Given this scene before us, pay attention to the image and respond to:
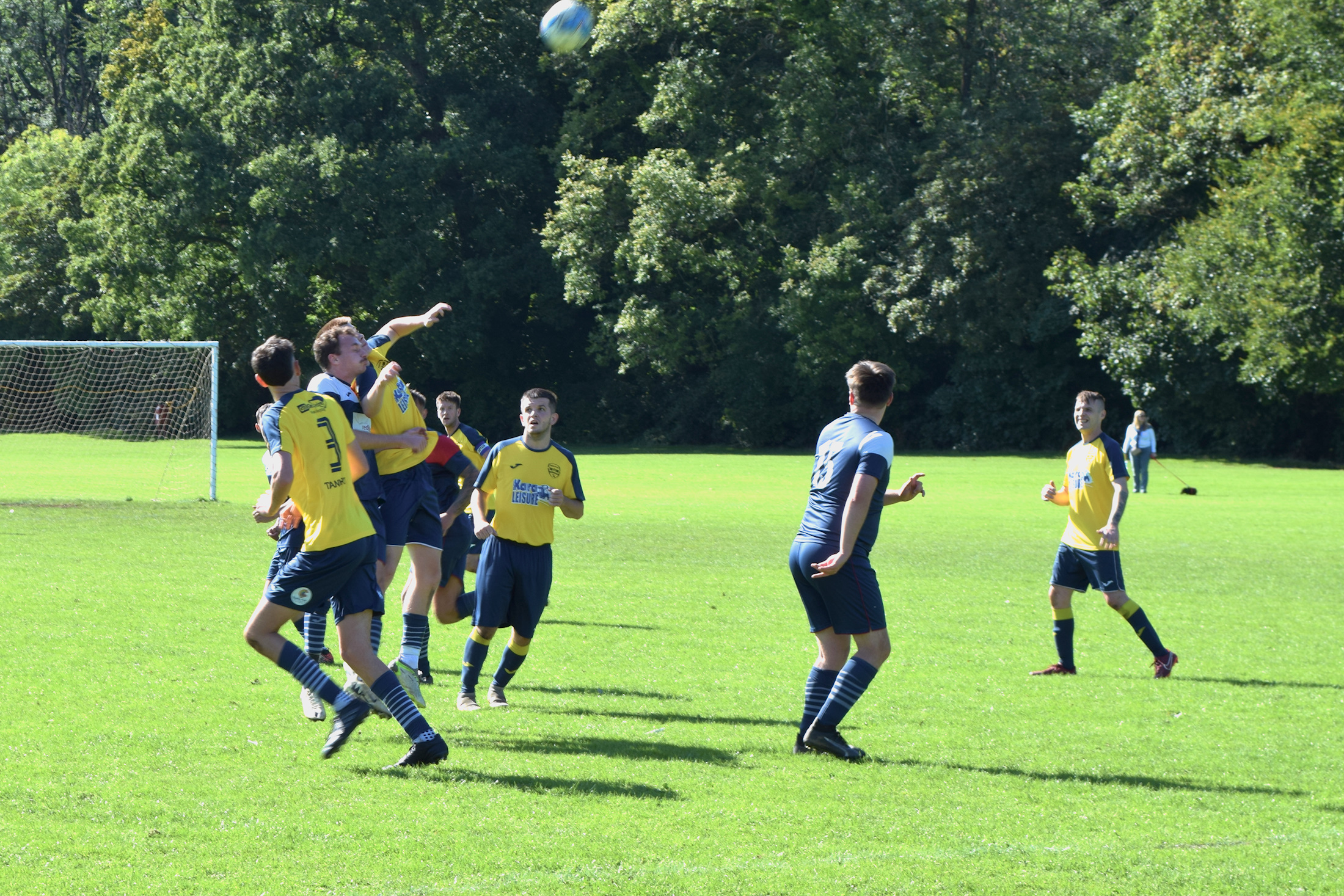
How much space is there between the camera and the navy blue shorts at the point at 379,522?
6.95 metres

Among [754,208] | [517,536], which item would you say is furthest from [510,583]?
[754,208]

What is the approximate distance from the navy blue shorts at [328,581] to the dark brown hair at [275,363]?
2.70 feet

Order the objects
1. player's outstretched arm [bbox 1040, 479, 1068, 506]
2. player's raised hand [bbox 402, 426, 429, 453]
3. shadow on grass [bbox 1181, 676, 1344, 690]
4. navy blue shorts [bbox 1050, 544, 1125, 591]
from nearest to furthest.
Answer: player's raised hand [bbox 402, 426, 429, 453]
shadow on grass [bbox 1181, 676, 1344, 690]
navy blue shorts [bbox 1050, 544, 1125, 591]
player's outstretched arm [bbox 1040, 479, 1068, 506]

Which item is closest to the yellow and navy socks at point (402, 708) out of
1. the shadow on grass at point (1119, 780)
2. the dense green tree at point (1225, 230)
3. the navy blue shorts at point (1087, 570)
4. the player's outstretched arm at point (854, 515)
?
the player's outstretched arm at point (854, 515)

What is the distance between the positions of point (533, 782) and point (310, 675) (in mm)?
1137

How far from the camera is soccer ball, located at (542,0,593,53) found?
1891 centimetres

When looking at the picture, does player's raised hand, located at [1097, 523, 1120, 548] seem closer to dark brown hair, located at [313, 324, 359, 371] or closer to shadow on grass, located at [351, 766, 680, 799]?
shadow on grass, located at [351, 766, 680, 799]

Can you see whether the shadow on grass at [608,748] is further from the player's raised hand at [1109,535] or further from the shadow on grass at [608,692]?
the player's raised hand at [1109,535]

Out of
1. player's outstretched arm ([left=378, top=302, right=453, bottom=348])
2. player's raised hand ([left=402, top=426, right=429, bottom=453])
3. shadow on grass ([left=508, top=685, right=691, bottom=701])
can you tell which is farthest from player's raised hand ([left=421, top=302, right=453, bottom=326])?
shadow on grass ([left=508, top=685, right=691, bottom=701])

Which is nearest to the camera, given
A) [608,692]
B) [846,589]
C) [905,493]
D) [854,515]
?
[854,515]

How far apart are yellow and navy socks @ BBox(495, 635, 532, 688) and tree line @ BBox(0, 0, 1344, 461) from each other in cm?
3011

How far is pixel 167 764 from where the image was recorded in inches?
229

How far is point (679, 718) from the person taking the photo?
7.15 metres

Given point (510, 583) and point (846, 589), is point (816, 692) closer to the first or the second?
point (846, 589)
